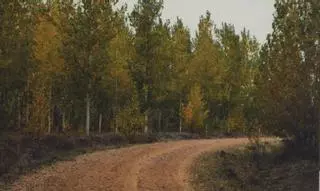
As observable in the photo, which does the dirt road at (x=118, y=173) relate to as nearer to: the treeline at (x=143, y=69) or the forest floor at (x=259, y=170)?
the forest floor at (x=259, y=170)

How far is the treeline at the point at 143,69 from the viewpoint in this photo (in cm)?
2034

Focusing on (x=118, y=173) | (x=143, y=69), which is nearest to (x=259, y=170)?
(x=118, y=173)

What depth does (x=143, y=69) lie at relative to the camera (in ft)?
125

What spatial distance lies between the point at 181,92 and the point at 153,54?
11.5 meters

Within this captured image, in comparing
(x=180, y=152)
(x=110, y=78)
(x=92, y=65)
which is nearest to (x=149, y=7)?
(x=110, y=78)

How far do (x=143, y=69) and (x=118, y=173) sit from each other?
2008cm

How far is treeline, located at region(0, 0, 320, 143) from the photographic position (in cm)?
2034

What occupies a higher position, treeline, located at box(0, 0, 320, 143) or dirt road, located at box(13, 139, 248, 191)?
treeline, located at box(0, 0, 320, 143)

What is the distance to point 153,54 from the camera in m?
38.5

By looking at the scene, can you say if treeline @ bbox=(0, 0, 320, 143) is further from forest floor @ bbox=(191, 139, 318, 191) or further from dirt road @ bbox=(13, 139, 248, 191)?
dirt road @ bbox=(13, 139, 248, 191)

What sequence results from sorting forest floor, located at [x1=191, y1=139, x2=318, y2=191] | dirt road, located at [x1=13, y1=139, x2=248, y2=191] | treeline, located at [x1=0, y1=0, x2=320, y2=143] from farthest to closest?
1. treeline, located at [x1=0, y1=0, x2=320, y2=143]
2. forest floor, located at [x1=191, y1=139, x2=318, y2=191]
3. dirt road, located at [x1=13, y1=139, x2=248, y2=191]

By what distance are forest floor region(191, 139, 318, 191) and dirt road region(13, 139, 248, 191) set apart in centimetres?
80

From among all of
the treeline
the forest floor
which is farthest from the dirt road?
the treeline

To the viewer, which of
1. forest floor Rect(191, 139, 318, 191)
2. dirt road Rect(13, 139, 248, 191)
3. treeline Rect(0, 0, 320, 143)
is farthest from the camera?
treeline Rect(0, 0, 320, 143)
